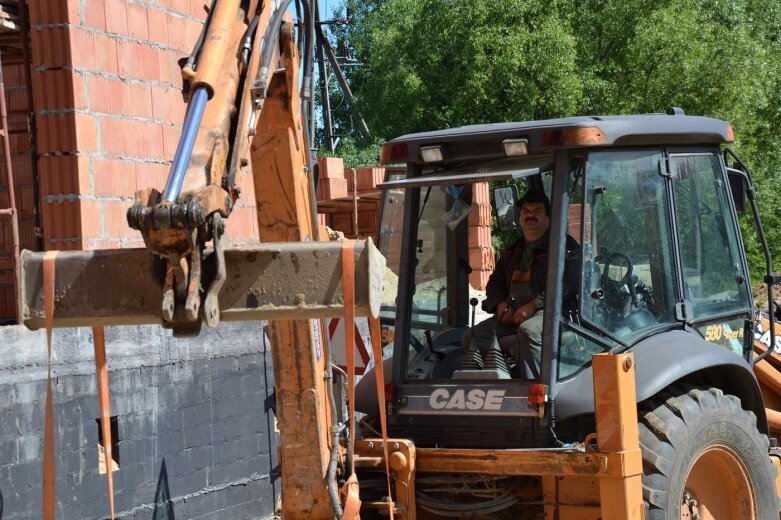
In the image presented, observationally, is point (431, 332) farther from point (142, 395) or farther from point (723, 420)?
point (142, 395)

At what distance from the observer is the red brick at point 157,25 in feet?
28.4

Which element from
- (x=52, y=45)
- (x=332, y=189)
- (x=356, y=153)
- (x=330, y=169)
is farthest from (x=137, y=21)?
(x=356, y=153)

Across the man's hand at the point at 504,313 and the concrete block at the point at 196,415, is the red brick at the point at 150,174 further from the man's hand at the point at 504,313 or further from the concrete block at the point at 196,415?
the man's hand at the point at 504,313

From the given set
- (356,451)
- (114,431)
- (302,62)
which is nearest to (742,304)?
(356,451)

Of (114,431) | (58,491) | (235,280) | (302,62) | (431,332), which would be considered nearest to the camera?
(235,280)

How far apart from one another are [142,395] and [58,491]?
3.29 ft

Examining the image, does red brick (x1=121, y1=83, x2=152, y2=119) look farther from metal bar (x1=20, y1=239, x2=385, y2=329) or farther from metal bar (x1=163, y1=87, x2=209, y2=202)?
metal bar (x1=20, y1=239, x2=385, y2=329)

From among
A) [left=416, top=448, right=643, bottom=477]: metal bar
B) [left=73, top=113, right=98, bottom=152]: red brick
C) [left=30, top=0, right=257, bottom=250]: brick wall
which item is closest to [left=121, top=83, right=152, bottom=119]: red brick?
[left=30, top=0, right=257, bottom=250]: brick wall

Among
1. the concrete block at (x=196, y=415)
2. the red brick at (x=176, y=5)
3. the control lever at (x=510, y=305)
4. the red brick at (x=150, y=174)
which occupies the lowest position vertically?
the concrete block at (x=196, y=415)

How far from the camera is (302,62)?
5.73 m

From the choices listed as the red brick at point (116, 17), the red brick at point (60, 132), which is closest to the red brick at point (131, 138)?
the red brick at point (60, 132)

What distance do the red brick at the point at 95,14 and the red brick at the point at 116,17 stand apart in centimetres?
3

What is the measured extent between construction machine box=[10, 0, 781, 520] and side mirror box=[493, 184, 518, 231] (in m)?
0.02

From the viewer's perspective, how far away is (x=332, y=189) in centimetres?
1709
